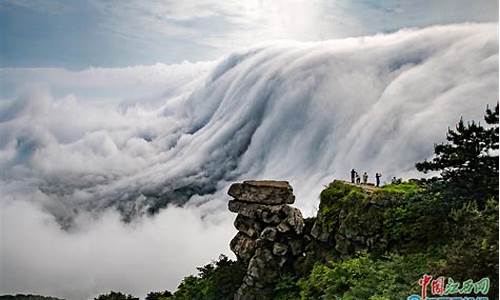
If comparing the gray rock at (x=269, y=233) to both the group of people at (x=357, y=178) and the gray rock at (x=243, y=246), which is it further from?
the group of people at (x=357, y=178)

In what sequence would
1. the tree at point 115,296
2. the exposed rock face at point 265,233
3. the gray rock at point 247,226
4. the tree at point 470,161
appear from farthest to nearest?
the tree at point 115,296 < the gray rock at point 247,226 < the exposed rock face at point 265,233 < the tree at point 470,161

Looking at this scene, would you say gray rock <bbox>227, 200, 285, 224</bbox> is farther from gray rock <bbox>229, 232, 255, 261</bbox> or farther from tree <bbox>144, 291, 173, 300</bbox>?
tree <bbox>144, 291, 173, 300</bbox>

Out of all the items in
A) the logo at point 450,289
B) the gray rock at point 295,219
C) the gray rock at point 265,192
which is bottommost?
the logo at point 450,289

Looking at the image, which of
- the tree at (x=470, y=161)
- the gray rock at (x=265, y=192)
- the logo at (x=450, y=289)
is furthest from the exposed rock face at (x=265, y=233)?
the logo at (x=450, y=289)

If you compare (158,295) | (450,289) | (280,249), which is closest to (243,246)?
(280,249)

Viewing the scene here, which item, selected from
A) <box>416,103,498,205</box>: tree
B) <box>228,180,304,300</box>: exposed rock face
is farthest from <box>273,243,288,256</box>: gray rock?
<box>416,103,498,205</box>: tree

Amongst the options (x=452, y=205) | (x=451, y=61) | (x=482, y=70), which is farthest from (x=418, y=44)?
(x=452, y=205)

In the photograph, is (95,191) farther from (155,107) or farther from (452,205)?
(452,205)
